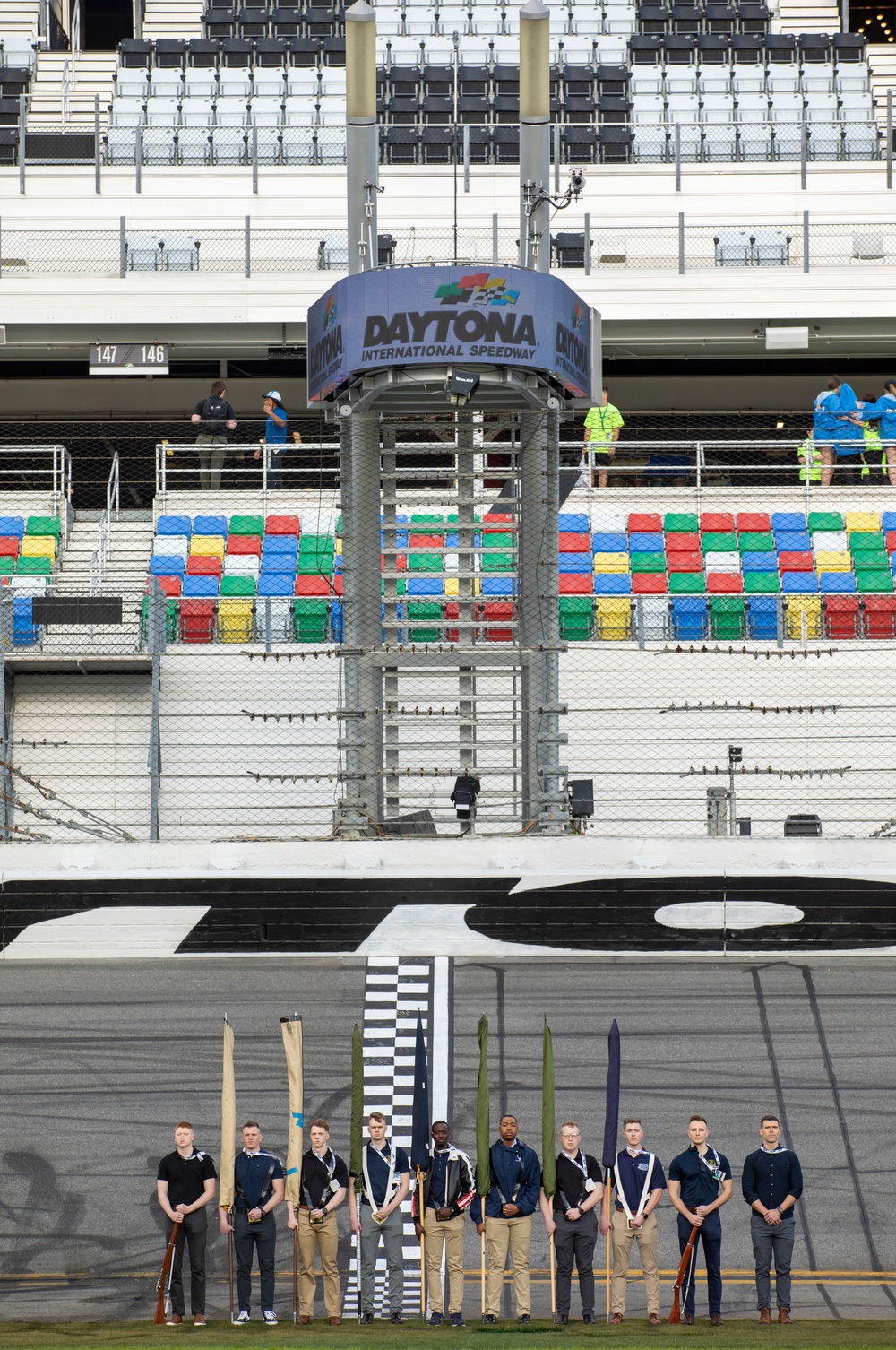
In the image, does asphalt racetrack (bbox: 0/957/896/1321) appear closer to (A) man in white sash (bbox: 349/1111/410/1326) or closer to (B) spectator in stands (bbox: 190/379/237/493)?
(A) man in white sash (bbox: 349/1111/410/1326)

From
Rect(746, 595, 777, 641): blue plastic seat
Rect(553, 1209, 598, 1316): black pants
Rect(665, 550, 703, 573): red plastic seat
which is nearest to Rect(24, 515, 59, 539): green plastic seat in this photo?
Rect(665, 550, 703, 573): red plastic seat

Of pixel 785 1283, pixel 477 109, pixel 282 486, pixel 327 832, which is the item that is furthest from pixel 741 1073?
pixel 477 109

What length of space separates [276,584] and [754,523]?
4.46 m

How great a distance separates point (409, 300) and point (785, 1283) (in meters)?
5.92

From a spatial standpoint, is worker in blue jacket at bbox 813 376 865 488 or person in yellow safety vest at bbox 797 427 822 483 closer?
person in yellow safety vest at bbox 797 427 822 483

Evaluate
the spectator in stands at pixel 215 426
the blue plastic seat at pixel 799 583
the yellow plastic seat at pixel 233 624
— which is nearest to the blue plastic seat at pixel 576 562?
the blue plastic seat at pixel 799 583

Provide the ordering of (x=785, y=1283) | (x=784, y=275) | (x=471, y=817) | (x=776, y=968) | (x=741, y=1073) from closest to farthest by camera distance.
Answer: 1. (x=785, y=1283)
2. (x=741, y=1073)
3. (x=776, y=968)
4. (x=471, y=817)
5. (x=784, y=275)

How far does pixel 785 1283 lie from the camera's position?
720 cm

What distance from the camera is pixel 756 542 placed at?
1552 cm

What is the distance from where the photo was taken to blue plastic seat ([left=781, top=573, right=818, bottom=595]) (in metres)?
14.6

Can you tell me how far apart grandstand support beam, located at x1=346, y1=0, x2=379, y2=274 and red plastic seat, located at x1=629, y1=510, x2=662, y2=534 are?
549 centimetres

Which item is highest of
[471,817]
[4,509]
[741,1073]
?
[4,509]

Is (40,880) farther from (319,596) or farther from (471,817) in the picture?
(319,596)

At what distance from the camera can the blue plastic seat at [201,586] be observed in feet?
48.3
